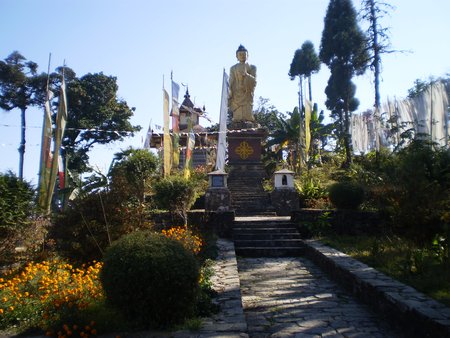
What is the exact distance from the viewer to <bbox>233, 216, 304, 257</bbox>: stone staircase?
10883mm

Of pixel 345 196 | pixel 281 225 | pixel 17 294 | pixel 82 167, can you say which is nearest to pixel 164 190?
pixel 281 225

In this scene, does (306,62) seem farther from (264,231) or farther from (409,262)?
(409,262)

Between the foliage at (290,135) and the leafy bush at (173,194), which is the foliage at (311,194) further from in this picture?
the foliage at (290,135)

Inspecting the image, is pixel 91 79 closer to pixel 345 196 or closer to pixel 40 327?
pixel 345 196

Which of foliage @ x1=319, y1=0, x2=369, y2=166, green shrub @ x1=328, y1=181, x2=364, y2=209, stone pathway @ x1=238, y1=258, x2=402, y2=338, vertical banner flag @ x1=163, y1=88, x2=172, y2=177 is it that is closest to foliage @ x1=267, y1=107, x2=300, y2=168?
vertical banner flag @ x1=163, y1=88, x2=172, y2=177

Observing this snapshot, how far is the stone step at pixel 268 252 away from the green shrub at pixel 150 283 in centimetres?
624

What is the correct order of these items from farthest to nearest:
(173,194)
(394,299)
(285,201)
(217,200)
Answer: (285,201) < (217,200) < (173,194) < (394,299)

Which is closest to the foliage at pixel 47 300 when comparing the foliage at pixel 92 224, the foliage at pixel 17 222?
the foliage at pixel 92 224

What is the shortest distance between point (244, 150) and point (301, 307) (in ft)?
48.2

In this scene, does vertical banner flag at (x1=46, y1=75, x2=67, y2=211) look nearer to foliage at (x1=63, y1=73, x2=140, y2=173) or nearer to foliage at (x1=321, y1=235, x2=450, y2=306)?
foliage at (x1=321, y1=235, x2=450, y2=306)

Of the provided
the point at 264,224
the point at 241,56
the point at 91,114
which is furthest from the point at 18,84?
the point at 264,224

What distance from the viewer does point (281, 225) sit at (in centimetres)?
1208

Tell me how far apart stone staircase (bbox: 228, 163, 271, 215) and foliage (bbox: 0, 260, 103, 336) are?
10.2 m

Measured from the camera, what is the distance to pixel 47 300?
5.29 meters
